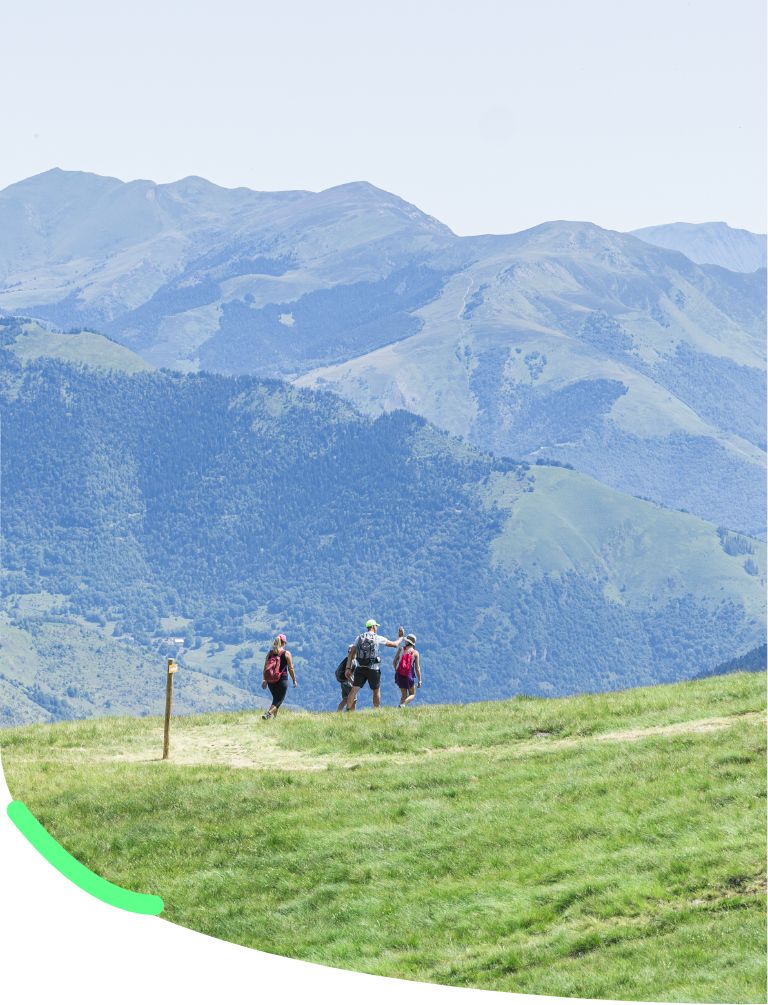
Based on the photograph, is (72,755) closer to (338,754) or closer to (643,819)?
(338,754)

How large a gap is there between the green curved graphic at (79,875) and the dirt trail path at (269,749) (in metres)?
7.42

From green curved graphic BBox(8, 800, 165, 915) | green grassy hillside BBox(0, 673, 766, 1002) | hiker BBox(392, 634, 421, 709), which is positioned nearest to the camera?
green grassy hillside BBox(0, 673, 766, 1002)

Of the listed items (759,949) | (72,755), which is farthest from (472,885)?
(72,755)

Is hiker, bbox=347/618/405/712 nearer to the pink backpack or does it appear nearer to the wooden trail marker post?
the pink backpack

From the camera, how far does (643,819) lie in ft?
71.6

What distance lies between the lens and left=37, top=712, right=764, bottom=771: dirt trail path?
2789cm

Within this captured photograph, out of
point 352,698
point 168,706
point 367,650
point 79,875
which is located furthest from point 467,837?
point 352,698

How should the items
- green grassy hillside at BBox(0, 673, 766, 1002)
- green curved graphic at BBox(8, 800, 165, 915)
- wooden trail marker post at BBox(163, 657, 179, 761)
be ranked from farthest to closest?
wooden trail marker post at BBox(163, 657, 179, 761) → green curved graphic at BBox(8, 800, 165, 915) → green grassy hillside at BBox(0, 673, 766, 1002)

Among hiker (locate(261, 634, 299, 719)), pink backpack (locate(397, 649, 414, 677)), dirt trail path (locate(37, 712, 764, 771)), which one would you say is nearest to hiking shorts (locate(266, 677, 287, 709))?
hiker (locate(261, 634, 299, 719))

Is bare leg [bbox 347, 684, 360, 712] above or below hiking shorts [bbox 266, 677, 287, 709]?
below

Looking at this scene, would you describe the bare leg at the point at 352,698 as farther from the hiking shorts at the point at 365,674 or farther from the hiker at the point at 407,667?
the hiker at the point at 407,667

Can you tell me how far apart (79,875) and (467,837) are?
5.56m

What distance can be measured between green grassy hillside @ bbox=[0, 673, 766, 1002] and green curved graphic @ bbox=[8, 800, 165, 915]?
0.68 meters

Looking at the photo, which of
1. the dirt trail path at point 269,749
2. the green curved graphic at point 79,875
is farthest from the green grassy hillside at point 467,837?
the green curved graphic at point 79,875
